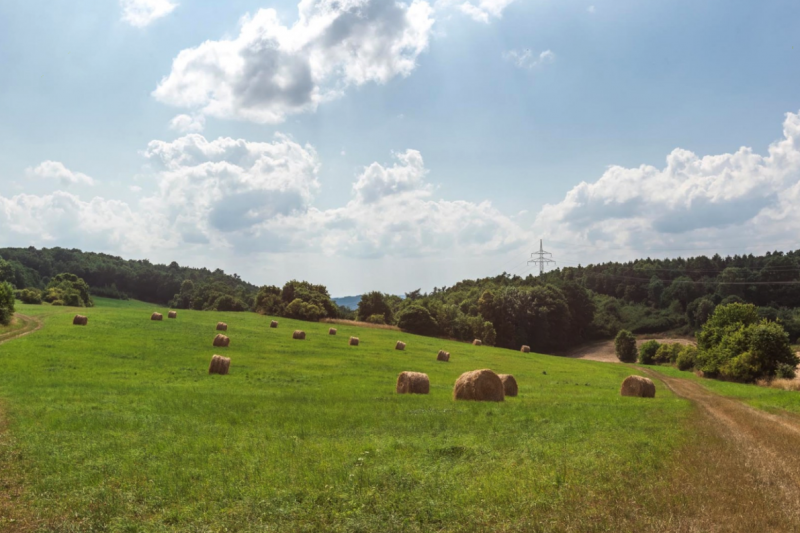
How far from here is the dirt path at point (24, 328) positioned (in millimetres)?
37562

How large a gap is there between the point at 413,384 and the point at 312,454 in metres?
13.0

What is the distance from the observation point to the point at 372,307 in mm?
93750

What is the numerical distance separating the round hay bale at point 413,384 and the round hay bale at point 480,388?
208 centimetres

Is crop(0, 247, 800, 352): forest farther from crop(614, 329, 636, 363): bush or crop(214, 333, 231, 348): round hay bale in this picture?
crop(214, 333, 231, 348): round hay bale

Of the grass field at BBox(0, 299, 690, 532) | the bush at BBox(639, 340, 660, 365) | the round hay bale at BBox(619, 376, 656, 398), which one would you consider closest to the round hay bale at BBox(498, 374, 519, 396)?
the grass field at BBox(0, 299, 690, 532)

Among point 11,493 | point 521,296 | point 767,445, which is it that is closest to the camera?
point 11,493

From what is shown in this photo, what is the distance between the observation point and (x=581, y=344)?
131 m

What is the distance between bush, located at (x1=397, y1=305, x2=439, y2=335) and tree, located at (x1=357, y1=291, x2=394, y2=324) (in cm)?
1005

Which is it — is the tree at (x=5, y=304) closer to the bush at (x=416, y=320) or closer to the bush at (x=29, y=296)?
the bush at (x=29, y=296)

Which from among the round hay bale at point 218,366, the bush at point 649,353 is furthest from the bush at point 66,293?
the bush at point 649,353

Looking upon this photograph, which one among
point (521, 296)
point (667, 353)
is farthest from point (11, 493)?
point (521, 296)

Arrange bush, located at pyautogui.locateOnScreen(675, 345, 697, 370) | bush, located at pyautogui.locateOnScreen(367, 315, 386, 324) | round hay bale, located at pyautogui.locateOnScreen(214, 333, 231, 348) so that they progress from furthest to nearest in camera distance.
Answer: bush, located at pyautogui.locateOnScreen(367, 315, 386, 324) < bush, located at pyautogui.locateOnScreen(675, 345, 697, 370) < round hay bale, located at pyautogui.locateOnScreen(214, 333, 231, 348)

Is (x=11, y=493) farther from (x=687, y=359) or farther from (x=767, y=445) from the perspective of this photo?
(x=687, y=359)

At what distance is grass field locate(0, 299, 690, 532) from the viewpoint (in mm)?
9312
